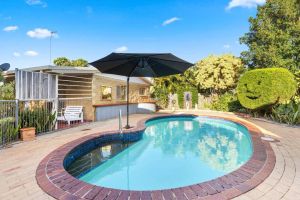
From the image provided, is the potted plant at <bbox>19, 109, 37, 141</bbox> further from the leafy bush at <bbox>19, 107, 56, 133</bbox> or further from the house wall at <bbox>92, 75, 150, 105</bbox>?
the house wall at <bbox>92, 75, 150, 105</bbox>

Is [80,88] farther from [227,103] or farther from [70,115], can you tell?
[227,103]

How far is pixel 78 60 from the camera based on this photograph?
133ft

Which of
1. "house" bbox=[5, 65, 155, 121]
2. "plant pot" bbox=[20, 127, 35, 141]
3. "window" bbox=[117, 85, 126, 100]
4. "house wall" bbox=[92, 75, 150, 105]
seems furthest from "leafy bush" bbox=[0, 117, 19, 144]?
"window" bbox=[117, 85, 126, 100]

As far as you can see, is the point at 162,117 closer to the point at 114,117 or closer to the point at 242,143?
the point at 114,117

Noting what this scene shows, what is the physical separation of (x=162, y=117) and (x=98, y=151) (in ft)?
28.2

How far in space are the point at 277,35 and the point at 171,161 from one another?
15950 millimetres

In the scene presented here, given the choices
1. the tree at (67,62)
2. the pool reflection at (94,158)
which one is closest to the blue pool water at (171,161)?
the pool reflection at (94,158)

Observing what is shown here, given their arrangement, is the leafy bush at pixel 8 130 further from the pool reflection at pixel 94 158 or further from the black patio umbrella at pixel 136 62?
the black patio umbrella at pixel 136 62

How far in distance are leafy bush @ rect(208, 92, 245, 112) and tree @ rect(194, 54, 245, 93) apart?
3.88ft

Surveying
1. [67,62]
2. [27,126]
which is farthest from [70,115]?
[67,62]

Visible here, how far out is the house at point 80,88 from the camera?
817 cm

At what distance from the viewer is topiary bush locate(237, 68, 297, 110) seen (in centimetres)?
1248

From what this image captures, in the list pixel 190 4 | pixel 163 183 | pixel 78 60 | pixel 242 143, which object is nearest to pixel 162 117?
pixel 242 143

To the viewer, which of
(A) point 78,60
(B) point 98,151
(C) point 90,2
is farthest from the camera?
(A) point 78,60
